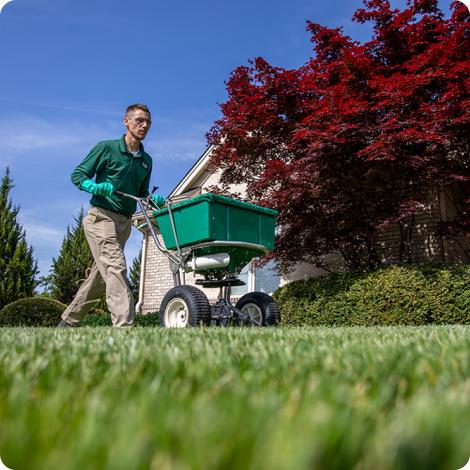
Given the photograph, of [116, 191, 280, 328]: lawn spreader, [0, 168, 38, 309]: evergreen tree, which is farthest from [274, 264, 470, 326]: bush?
[0, 168, 38, 309]: evergreen tree

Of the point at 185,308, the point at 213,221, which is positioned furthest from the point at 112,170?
the point at 185,308

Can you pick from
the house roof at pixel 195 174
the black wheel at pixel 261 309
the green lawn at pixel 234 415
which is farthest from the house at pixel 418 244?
the green lawn at pixel 234 415

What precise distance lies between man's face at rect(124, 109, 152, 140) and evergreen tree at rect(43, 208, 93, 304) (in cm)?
1409

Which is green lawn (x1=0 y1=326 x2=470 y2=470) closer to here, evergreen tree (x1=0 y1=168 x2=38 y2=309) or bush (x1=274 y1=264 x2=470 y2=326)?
bush (x1=274 y1=264 x2=470 y2=326)

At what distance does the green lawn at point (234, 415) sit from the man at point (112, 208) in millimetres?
3418

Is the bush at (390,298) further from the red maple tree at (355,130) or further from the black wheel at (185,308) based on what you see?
the black wheel at (185,308)

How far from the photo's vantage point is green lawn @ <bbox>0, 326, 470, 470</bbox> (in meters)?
0.60

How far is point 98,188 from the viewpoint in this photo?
15.9ft

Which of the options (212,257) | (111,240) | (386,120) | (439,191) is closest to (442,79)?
(386,120)

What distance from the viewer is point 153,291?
572 inches

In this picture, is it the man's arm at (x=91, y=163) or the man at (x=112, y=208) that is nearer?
the man at (x=112, y=208)

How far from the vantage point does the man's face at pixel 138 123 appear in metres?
5.14

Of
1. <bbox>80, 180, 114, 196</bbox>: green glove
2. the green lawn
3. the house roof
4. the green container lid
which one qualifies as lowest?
the green lawn

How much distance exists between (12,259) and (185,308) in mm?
12587
